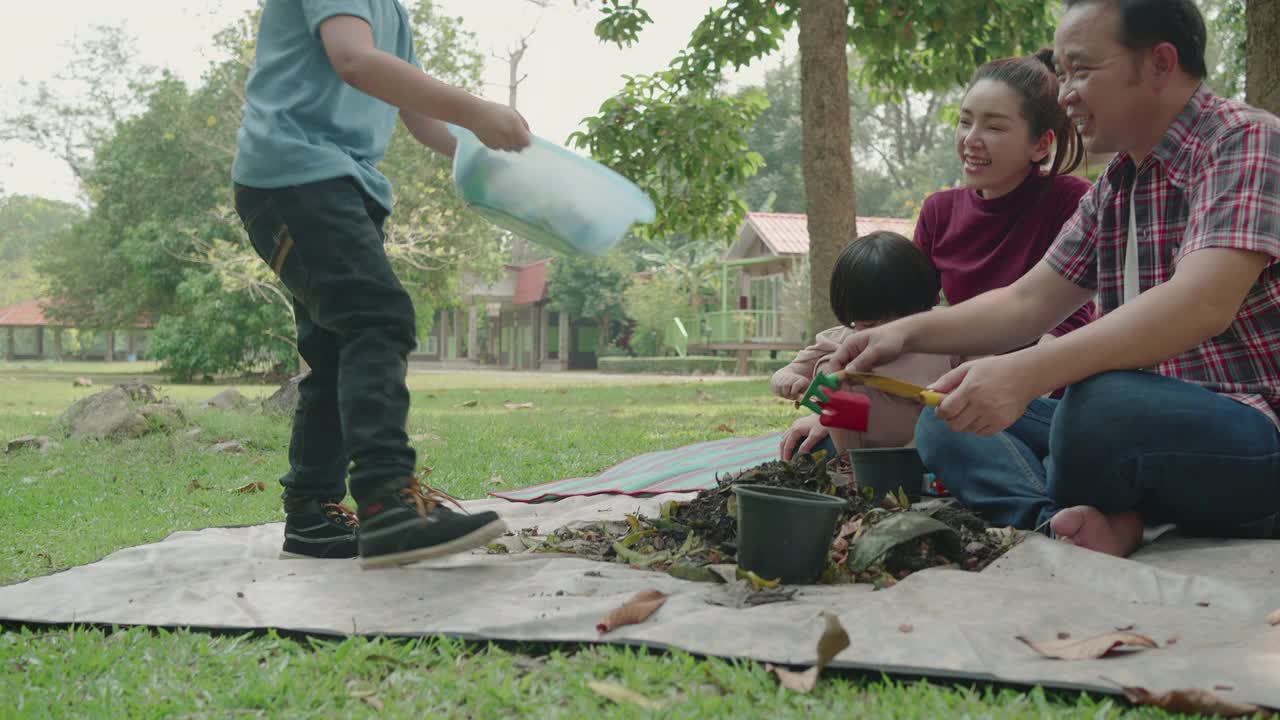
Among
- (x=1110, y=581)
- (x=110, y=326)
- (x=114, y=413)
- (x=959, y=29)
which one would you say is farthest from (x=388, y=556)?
(x=110, y=326)

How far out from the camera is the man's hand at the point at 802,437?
10.7 feet

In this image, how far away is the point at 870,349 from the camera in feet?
7.64

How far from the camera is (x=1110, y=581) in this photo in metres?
1.97

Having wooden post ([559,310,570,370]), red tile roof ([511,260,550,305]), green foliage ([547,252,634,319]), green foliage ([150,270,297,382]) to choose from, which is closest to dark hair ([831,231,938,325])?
green foliage ([150,270,297,382])

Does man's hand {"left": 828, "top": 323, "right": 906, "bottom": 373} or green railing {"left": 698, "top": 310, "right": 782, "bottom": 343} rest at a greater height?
green railing {"left": 698, "top": 310, "right": 782, "bottom": 343}

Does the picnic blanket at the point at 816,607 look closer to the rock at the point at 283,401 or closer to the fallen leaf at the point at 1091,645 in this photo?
the fallen leaf at the point at 1091,645

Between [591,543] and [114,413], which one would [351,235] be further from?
[114,413]

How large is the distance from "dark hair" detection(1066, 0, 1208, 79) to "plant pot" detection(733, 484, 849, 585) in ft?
3.89

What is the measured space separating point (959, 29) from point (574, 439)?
3911 millimetres

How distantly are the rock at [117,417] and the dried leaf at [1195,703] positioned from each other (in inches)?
241

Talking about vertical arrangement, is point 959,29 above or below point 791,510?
above

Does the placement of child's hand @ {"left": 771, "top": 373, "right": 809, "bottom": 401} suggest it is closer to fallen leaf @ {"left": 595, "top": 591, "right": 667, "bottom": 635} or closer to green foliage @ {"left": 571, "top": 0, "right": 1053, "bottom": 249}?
fallen leaf @ {"left": 595, "top": 591, "right": 667, "bottom": 635}

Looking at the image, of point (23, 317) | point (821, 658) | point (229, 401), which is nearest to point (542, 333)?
point (229, 401)

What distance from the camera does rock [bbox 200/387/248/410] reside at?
26.1ft
